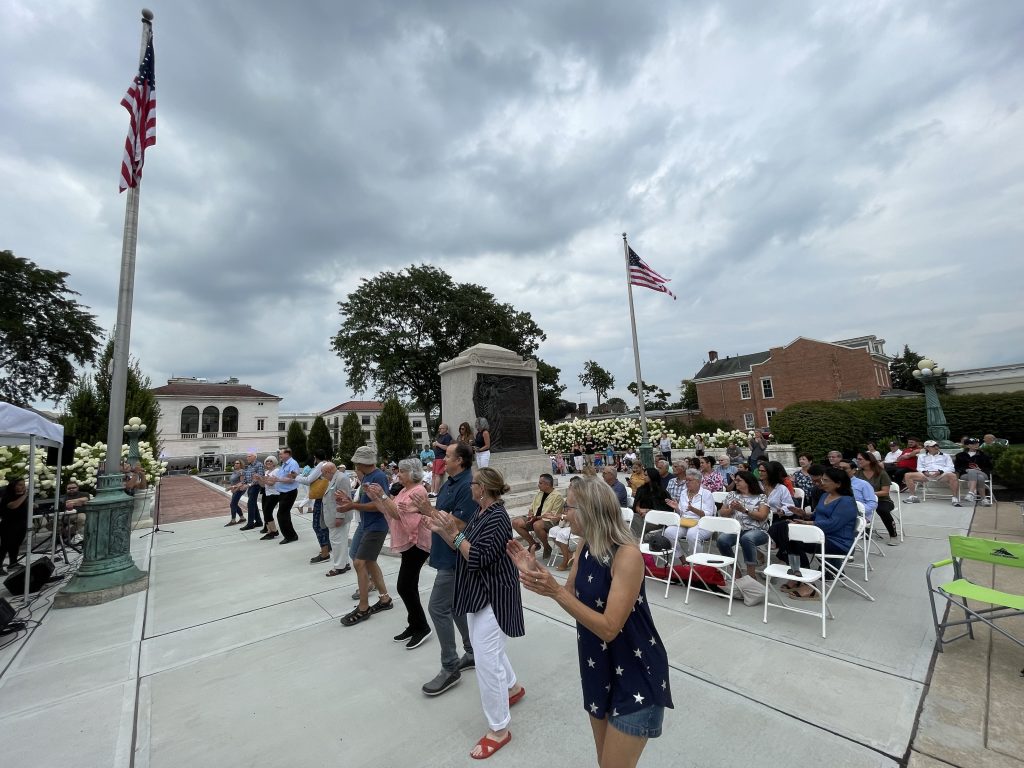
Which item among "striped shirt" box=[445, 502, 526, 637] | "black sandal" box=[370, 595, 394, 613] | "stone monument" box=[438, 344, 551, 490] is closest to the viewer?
"striped shirt" box=[445, 502, 526, 637]

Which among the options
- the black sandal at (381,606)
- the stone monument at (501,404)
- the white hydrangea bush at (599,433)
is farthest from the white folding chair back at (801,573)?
the white hydrangea bush at (599,433)

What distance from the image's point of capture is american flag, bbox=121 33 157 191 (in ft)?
22.1

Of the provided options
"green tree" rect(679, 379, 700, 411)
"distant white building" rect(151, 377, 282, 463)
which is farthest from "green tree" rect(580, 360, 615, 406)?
"distant white building" rect(151, 377, 282, 463)

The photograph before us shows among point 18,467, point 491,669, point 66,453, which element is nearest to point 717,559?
point 491,669

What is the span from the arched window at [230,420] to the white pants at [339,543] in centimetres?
6941

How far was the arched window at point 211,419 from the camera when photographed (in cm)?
6303

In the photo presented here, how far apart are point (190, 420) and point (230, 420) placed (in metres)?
4.83

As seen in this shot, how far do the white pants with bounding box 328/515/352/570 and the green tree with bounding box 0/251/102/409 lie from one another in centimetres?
3257

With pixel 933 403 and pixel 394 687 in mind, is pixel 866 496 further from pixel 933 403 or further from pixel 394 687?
pixel 933 403

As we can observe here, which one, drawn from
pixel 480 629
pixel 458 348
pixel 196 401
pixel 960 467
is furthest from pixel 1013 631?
pixel 196 401

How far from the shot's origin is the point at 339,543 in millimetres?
6656

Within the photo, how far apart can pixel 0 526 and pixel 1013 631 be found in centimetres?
1267

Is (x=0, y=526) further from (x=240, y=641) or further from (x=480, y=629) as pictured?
(x=480, y=629)

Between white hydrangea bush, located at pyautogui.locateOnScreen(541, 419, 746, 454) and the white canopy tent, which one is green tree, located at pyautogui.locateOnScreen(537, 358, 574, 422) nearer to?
white hydrangea bush, located at pyautogui.locateOnScreen(541, 419, 746, 454)
